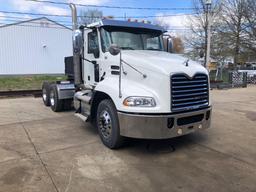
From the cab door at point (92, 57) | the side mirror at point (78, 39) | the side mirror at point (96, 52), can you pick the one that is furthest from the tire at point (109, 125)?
the side mirror at point (78, 39)

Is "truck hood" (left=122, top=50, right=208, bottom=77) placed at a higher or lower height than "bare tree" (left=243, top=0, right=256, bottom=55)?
lower

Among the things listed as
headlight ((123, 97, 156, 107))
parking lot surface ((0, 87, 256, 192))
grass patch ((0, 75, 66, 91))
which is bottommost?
parking lot surface ((0, 87, 256, 192))

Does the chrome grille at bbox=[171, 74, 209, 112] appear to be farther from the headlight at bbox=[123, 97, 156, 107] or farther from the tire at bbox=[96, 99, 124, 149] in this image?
the tire at bbox=[96, 99, 124, 149]

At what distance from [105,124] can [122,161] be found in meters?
0.93

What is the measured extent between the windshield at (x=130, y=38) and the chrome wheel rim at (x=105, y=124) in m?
1.36

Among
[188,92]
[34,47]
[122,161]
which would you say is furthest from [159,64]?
[34,47]

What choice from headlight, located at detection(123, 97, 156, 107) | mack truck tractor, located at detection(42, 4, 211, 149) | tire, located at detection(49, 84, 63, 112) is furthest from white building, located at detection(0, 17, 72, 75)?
headlight, located at detection(123, 97, 156, 107)

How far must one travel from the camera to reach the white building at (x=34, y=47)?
25.8 metres

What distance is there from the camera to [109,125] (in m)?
4.83

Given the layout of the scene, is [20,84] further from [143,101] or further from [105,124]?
[143,101]

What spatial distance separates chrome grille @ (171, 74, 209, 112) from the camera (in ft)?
14.1

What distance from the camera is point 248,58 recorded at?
25844 millimetres

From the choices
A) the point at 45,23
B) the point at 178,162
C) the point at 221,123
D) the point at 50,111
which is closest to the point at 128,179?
the point at 178,162

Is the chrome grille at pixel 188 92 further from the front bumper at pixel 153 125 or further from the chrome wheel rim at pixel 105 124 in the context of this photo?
the chrome wheel rim at pixel 105 124
